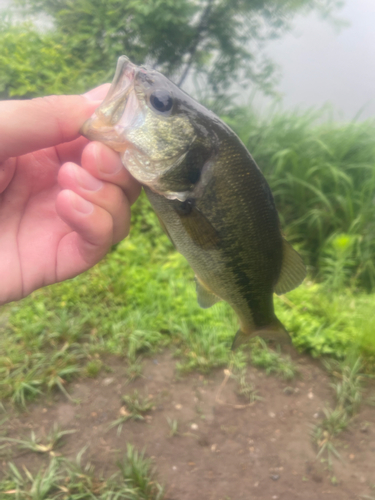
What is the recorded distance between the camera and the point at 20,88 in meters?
3.73

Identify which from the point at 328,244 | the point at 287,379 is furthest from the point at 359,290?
the point at 287,379

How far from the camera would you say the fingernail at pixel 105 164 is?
45.2 inches

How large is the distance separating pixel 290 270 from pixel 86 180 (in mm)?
908

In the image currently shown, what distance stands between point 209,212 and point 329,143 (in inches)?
141

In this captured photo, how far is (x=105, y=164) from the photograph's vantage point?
1188 mm

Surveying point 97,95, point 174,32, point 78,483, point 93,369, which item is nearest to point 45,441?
point 78,483

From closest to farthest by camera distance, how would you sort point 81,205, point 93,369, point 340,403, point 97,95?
point 81,205 → point 97,95 → point 340,403 → point 93,369

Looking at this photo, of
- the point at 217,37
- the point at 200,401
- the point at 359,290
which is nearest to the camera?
the point at 200,401

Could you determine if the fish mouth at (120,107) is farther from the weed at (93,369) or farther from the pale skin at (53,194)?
the weed at (93,369)

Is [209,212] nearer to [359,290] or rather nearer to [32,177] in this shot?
[32,177]

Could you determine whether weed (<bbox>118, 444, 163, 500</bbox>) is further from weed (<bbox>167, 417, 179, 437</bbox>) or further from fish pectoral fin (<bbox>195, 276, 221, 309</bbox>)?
fish pectoral fin (<bbox>195, 276, 221, 309</bbox>)

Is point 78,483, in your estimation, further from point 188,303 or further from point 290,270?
point 290,270

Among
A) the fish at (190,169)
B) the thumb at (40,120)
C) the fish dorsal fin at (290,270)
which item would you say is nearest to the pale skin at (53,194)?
the thumb at (40,120)

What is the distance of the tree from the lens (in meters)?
4.03
